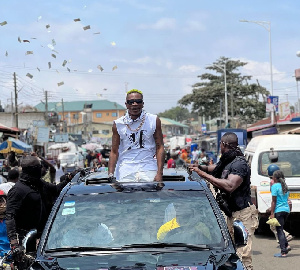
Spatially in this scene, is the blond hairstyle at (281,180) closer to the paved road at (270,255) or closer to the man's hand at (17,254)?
the paved road at (270,255)

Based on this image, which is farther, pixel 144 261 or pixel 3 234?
pixel 3 234

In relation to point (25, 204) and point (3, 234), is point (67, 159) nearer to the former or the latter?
point (3, 234)

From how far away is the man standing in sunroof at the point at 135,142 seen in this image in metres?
6.46

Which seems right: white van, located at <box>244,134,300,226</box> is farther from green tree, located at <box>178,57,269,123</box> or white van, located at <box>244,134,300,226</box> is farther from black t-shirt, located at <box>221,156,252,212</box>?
green tree, located at <box>178,57,269,123</box>

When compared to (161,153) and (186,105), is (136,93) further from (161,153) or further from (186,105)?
(186,105)

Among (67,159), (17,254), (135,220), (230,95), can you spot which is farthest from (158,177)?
(230,95)

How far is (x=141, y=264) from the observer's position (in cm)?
437

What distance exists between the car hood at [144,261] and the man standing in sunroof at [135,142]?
72.9 inches

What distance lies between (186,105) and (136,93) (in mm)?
65741

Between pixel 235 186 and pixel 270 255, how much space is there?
4.20 m

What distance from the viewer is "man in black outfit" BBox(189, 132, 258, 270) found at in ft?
22.1

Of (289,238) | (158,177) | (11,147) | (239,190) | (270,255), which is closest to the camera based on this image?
(158,177)

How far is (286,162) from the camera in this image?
1256 cm

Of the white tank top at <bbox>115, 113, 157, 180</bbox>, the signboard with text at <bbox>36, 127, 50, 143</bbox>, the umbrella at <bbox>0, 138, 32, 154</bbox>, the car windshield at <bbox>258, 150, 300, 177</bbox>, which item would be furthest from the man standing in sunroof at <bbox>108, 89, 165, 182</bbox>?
the signboard with text at <bbox>36, 127, 50, 143</bbox>
